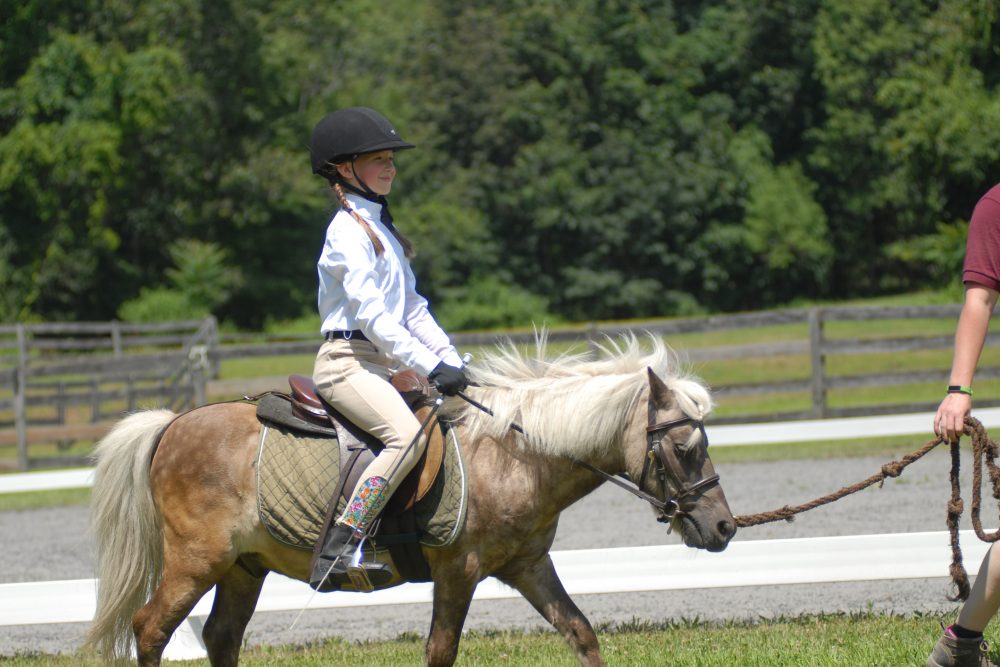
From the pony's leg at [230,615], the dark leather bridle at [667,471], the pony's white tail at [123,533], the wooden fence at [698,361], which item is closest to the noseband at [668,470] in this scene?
the dark leather bridle at [667,471]

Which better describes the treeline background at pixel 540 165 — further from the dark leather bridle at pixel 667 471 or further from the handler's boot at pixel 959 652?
the handler's boot at pixel 959 652

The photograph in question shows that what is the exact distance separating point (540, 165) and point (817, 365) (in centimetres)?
2682

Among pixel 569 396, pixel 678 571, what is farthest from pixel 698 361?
pixel 569 396

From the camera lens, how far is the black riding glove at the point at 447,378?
14.8 ft

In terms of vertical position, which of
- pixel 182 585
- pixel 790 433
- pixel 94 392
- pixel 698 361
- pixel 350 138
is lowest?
pixel 94 392

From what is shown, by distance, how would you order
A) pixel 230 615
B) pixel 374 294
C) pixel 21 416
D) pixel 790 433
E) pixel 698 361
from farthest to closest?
pixel 21 416, pixel 698 361, pixel 790 433, pixel 230 615, pixel 374 294

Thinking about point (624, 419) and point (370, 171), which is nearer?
point (624, 419)

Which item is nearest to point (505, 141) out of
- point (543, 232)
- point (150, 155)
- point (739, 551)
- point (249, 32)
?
point (543, 232)

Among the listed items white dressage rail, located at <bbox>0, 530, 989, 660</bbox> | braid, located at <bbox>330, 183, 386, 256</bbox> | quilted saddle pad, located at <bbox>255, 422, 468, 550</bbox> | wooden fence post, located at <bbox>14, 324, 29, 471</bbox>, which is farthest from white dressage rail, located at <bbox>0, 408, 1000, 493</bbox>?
wooden fence post, located at <bbox>14, 324, 29, 471</bbox>

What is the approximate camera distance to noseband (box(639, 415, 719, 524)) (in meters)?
4.58

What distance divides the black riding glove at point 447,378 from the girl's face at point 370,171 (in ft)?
2.81

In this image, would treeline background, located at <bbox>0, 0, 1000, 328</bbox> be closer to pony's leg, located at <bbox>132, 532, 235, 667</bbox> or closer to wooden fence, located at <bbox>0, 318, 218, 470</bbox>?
wooden fence, located at <bbox>0, 318, 218, 470</bbox>

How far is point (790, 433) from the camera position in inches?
412

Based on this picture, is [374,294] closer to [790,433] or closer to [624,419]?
[624,419]
